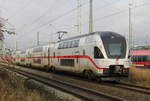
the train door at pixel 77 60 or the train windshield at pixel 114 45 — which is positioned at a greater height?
the train windshield at pixel 114 45

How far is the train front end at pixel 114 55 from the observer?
1258 centimetres

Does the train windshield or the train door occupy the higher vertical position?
the train windshield

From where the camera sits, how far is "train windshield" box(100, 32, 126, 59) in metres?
12.8

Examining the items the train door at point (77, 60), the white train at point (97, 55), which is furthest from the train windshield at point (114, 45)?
the train door at point (77, 60)

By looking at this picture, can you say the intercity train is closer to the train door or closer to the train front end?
the train door

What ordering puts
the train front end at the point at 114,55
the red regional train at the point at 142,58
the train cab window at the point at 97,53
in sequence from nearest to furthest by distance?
the train front end at the point at 114,55 < the train cab window at the point at 97,53 < the red regional train at the point at 142,58

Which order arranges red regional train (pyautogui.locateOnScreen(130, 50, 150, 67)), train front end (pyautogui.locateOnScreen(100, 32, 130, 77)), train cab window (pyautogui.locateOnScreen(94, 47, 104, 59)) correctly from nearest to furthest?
train front end (pyautogui.locateOnScreen(100, 32, 130, 77)) < train cab window (pyautogui.locateOnScreen(94, 47, 104, 59)) < red regional train (pyautogui.locateOnScreen(130, 50, 150, 67))

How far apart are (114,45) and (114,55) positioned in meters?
0.71

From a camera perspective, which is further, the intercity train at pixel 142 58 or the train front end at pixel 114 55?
the intercity train at pixel 142 58

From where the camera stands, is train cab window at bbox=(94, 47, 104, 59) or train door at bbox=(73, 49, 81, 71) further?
train door at bbox=(73, 49, 81, 71)

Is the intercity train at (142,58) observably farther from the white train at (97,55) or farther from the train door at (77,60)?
the train door at (77,60)

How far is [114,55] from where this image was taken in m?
12.8

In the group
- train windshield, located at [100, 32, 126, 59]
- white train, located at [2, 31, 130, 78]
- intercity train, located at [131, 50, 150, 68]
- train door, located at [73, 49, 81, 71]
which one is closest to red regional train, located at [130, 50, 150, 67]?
intercity train, located at [131, 50, 150, 68]

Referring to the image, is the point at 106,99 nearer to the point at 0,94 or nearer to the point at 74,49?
the point at 0,94
